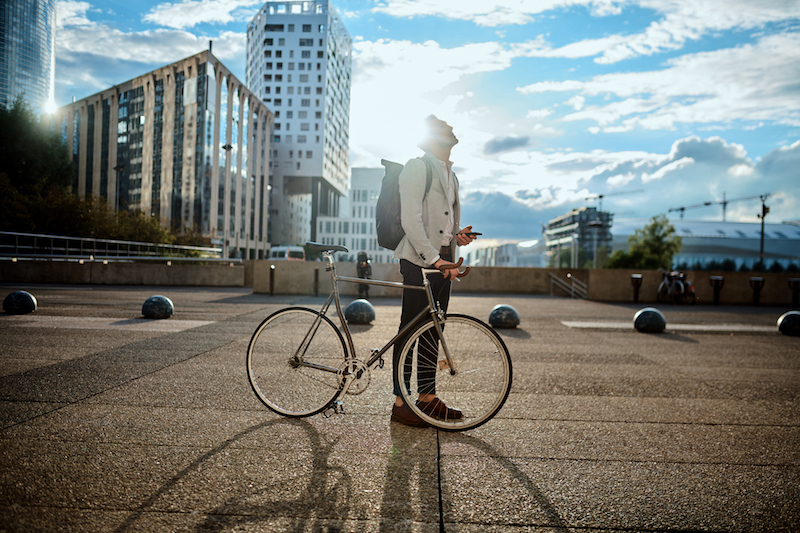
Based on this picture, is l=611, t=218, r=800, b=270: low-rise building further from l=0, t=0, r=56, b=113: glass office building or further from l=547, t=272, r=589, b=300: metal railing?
l=0, t=0, r=56, b=113: glass office building

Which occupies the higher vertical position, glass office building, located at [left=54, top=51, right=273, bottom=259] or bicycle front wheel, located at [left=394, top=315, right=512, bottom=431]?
glass office building, located at [left=54, top=51, right=273, bottom=259]

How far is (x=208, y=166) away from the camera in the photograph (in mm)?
69500

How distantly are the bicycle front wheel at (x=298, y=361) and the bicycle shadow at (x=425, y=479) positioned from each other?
22.8 inches

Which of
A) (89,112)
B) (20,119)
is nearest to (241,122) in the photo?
(89,112)

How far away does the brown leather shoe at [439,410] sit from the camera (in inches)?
139

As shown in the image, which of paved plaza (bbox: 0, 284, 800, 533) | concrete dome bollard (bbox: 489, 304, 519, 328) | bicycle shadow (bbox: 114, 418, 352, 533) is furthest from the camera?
concrete dome bollard (bbox: 489, 304, 519, 328)

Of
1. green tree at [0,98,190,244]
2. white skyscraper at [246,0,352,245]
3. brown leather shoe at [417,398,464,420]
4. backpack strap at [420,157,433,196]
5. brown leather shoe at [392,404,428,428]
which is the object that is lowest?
brown leather shoe at [392,404,428,428]

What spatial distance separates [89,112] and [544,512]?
287 feet

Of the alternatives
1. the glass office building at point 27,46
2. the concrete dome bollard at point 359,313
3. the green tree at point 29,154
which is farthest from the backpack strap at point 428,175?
the glass office building at point 27,46

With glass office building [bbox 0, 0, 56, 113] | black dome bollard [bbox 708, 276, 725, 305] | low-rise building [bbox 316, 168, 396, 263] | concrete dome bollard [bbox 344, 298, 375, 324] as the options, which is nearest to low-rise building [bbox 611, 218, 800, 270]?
low-rise building [bbox 316, 168, 396, 263]

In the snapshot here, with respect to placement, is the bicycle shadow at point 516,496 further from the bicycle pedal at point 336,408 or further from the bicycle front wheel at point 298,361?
the bicycle front wheel at point 298,361

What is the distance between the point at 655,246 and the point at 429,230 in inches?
3215

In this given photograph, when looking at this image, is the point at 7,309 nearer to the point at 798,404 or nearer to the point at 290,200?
the point at 798,404

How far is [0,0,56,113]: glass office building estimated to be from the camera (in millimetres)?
131500
